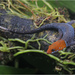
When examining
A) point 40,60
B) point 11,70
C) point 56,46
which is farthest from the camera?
point 40,60

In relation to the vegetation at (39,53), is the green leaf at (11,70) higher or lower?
lower

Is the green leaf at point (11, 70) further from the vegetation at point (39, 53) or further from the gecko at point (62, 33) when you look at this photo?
the gecko at point (62, 33)

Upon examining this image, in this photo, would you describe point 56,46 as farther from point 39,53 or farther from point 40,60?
point 40,60

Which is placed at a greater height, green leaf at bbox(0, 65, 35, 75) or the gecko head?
the gecko head

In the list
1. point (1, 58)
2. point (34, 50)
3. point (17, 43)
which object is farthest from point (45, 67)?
point (1, 58)

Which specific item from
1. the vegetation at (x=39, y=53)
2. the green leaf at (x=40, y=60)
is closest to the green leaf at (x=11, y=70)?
the vegetation at (x=39, y=53)

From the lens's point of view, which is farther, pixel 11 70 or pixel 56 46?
pixel 11 70

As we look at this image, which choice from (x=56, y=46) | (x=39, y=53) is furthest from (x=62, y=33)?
(x=39, y=53)

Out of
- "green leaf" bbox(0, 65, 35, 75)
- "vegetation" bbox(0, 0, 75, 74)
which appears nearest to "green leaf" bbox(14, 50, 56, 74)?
"vegetation" bbox(0, 0, 75, 74)

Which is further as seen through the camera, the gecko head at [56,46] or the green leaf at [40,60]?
the green leaf at [40,60]

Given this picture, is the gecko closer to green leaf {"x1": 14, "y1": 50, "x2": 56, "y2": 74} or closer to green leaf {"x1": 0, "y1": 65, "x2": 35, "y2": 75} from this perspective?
green leaf {"x1": 14, "y1": 50, "x2": 56, "y2": 74}

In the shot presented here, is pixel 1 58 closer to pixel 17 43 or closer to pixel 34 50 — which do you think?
pixel 17 43
